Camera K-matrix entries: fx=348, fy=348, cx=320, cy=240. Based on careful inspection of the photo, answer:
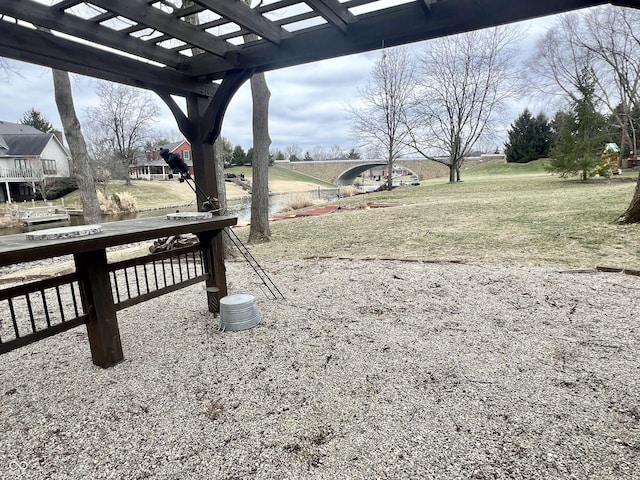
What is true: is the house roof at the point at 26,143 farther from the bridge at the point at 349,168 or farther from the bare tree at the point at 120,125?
the bridge at the point at 349,168

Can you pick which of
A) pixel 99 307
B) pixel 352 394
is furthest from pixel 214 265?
pixel 352 394

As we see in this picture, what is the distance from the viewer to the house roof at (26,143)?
25.1 m

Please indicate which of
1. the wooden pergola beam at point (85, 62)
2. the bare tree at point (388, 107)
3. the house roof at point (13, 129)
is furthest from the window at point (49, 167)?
Result: the wooden pergola beam at point (85, 62)

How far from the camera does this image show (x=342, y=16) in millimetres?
2432

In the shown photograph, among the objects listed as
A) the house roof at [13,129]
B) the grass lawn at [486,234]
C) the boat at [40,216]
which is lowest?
the grass lawn at [486,234]

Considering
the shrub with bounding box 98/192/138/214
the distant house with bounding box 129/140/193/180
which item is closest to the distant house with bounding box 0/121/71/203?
the shrub with bounding box 98/192/138/214

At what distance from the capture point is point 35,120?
A: 34.4 metres

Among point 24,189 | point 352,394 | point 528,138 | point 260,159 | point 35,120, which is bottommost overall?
point 352,394

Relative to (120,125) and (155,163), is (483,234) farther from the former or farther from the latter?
(155,163)

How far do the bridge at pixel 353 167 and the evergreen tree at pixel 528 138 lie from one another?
5095 millimetres

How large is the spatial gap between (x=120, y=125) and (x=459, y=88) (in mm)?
26354

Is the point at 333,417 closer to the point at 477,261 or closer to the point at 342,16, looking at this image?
the point at 342,16

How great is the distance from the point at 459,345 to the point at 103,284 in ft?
8.37

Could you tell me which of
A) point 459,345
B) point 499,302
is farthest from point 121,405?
point 499,302
